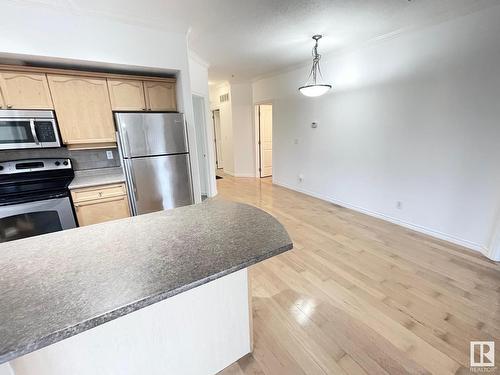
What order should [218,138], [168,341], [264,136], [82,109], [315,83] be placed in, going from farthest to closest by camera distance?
[218,138], [264,136], [315,83], [82,109], [168,341]

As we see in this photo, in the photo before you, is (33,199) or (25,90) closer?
(33,199)

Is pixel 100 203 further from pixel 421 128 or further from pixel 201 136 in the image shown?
pixel 421 128

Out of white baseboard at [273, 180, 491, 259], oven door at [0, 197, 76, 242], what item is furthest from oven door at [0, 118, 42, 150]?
Result: white baseboard at [273, 180, 491, 259]

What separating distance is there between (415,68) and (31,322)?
4041mm

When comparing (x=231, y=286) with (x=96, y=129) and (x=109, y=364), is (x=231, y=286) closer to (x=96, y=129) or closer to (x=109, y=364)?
(x=109, y=364)

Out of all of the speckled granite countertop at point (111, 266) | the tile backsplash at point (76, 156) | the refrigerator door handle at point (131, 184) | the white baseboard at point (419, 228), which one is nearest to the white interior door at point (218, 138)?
the white baseboard at point (419, 228)

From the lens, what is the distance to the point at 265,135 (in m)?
6.53

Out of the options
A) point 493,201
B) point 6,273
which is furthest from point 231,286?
point 493,201

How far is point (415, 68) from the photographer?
9.44ft

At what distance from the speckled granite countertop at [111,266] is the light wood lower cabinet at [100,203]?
147 cm

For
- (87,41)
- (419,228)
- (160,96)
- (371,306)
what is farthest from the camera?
(419,228)

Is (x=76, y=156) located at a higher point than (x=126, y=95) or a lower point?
lower

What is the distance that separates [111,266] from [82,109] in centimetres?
245

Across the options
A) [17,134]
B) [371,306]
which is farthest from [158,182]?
[371,306]
